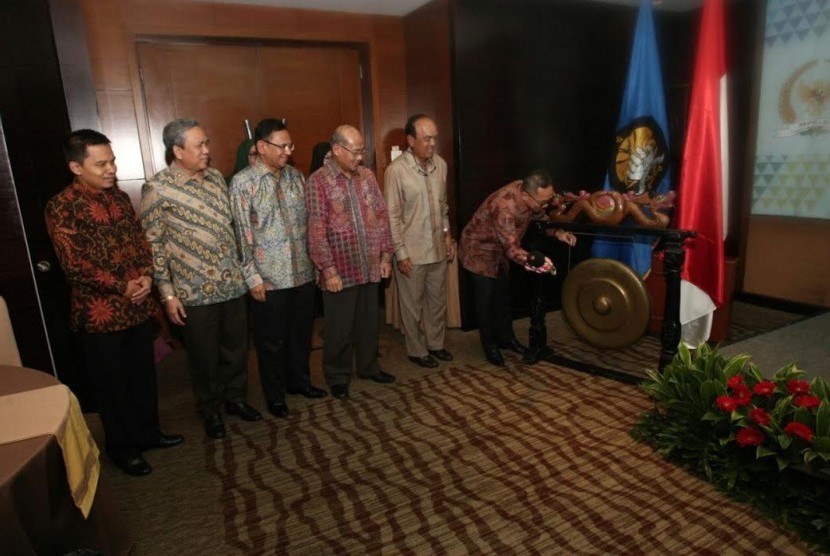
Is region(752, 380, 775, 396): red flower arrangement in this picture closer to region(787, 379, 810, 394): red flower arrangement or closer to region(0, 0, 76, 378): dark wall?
region(787, 379, 810, 394): red flower arrangement

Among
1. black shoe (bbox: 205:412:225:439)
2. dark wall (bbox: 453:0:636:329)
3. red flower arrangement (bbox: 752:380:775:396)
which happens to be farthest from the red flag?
black shoe (bbox: 205:412:225:439)

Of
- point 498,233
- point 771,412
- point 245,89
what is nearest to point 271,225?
point 498,233

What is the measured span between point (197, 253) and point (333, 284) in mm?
612

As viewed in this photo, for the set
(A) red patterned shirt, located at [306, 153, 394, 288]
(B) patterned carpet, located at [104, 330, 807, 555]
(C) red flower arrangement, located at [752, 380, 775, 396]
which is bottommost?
(B) patterned carpet, located at [104, 330, 807, 555]

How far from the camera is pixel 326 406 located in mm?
2637

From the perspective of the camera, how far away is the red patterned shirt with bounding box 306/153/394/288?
2447 millimetres

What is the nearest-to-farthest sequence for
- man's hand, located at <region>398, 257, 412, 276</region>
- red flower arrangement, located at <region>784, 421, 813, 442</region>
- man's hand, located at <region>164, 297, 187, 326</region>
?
red flower arrangement, located at <region>784, 421, 813, 442</region>
man's hand, located at <region>164, 297, 187, 326</region>
man's hand, located at <region>398, 257, 412, 276</region>

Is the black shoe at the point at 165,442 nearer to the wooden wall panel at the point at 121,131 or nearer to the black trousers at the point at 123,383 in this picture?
the black trousers at the point at 123,383

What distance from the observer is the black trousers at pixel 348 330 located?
8.57 ft

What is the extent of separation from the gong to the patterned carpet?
27cm

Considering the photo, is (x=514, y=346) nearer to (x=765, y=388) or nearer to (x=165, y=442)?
(x=765, y=388)

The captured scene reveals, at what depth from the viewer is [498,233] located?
278 cm

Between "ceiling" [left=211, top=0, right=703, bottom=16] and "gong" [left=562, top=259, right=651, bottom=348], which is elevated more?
"ceiling" [left=211, top=0, right=703, bottom=16]

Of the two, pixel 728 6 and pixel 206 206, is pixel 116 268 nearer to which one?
pixel 206 206
